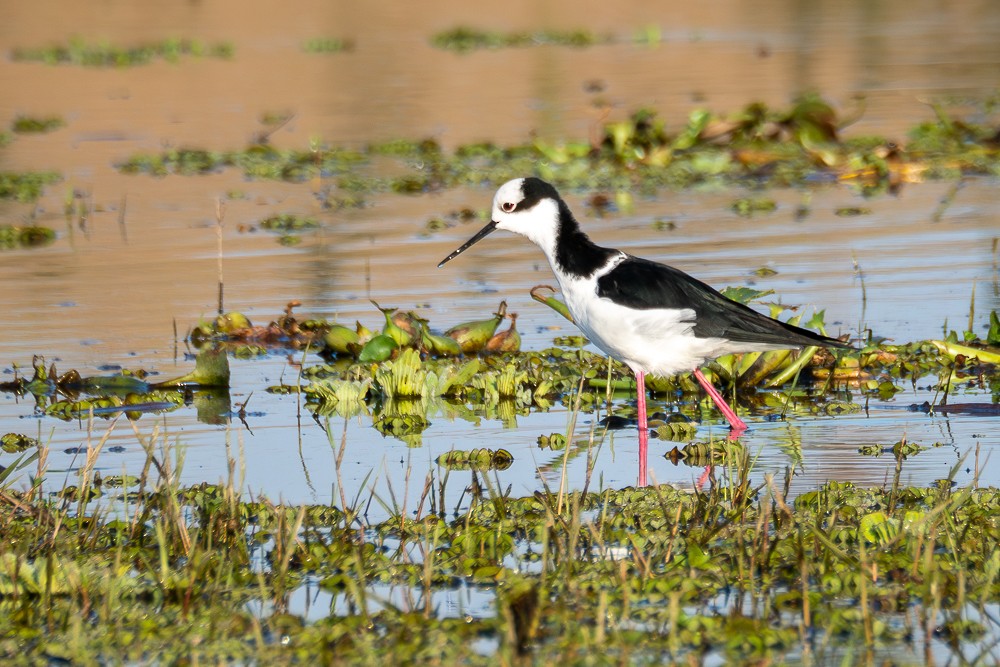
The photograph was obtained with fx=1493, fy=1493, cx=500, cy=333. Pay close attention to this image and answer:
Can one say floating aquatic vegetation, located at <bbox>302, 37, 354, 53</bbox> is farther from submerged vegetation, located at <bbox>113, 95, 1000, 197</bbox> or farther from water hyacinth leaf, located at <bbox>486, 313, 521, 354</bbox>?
water hyacinth leaf, located at <bbox>486, 313, 521, 354</bbox>

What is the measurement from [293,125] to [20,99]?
193 inches

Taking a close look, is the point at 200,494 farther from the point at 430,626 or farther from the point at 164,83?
the point at 164,83

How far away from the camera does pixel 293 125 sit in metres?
17.2

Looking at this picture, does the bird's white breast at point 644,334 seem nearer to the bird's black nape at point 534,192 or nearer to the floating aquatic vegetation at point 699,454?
the floating aquatic vegetation at point 699,454

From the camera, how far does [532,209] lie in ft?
22.8

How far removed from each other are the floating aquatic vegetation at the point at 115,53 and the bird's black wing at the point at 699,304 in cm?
1813

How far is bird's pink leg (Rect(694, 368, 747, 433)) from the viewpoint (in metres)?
6.40

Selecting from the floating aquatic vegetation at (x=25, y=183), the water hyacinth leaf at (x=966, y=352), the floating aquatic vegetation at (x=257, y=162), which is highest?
the floating aquatic vegetation at (x=257, y=162)

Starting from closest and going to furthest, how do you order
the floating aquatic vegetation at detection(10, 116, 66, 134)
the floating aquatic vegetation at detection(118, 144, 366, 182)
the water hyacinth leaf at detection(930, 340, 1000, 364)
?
the water hyacinth leaf at detection(930, 340, 1000, 364)
the floating aquatic vegetation at detection(118, 144, 366, 182)
the floating aquatic vegetation at detection(10, 116, 66, 134)

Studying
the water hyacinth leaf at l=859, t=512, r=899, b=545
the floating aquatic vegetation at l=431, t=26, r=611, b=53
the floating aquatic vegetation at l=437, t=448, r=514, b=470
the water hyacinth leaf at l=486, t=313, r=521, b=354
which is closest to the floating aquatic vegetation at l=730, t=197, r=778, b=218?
the water hyacinth leaf at l=486, t=313, r=521, b=354

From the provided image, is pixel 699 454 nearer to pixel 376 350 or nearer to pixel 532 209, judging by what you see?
pixel 532 209

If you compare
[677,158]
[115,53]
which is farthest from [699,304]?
[115,53]

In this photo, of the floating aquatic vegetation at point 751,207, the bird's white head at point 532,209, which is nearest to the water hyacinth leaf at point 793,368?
the bird's white head at point 532,209

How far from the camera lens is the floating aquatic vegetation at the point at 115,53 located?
2339cm
